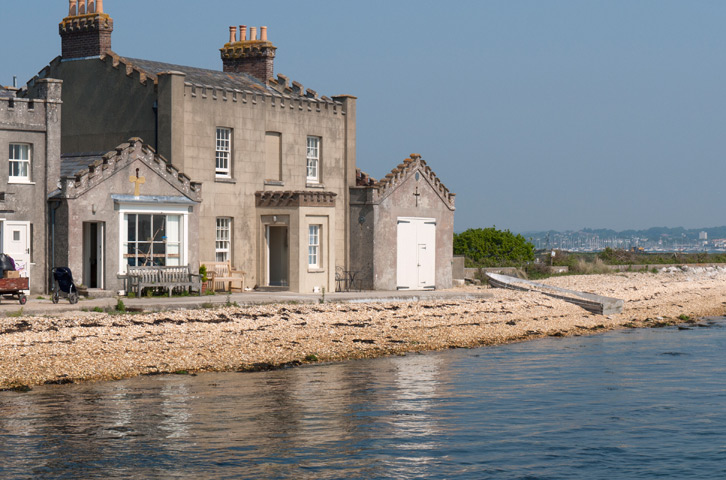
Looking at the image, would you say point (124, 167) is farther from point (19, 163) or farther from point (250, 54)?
point (250, 54)

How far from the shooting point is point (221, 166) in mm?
36062

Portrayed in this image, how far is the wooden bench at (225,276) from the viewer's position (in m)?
34.8

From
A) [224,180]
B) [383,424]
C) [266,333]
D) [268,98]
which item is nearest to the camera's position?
[383,424]

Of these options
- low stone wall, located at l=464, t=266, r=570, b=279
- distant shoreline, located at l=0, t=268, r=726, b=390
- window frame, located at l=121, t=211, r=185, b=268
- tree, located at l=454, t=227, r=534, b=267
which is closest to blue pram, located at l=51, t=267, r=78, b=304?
distant shoreline, located at l=0, t=268, r=726, b=390

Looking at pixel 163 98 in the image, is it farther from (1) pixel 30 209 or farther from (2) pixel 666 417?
(2) pixel 666 417

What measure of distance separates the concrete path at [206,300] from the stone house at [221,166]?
191 centimetres

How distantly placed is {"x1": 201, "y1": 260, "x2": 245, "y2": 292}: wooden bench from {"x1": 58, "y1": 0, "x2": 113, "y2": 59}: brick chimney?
8335mm

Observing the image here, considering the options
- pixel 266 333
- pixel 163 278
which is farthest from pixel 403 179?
pixel 266 333

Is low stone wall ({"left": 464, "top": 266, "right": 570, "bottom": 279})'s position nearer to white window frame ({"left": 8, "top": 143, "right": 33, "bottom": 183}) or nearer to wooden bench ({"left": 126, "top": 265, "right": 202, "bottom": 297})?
wooden bench ({"left": 126, "top": 265, "right": 202, "bottom": 297})

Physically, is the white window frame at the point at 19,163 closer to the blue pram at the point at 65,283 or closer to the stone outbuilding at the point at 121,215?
the stone outbuilding at the point at 121,215

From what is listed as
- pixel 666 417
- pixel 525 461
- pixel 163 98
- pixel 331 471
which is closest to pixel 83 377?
pixel 331 471

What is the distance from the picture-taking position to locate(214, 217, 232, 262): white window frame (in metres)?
35.9

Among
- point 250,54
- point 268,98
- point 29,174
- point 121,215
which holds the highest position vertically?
point 250,54

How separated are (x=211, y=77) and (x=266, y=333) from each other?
13464mm
